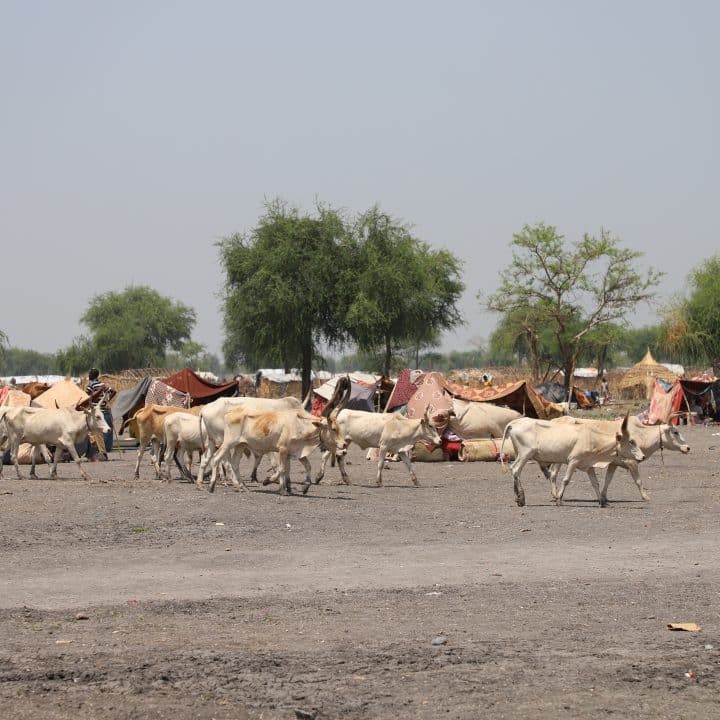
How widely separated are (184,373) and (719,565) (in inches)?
1006

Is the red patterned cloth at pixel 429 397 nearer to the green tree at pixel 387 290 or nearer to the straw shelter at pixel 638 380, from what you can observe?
the green tree at pixel 387 290

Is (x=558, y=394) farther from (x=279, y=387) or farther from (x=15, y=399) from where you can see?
(x=15, y=399)

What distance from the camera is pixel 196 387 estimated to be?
121 feet

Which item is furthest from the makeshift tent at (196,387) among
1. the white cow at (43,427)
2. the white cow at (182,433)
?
the white cow at (182,433)

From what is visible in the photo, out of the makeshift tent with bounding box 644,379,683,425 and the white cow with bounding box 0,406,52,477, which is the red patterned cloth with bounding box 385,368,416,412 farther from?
the white cow with bounding box 0,406,52,477

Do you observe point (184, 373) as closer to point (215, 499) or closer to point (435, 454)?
point (435, 454)

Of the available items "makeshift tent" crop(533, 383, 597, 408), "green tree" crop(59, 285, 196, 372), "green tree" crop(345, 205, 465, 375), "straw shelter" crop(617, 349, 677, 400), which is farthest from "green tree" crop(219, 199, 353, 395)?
"green tree" crop(59, 285, 196, 372)

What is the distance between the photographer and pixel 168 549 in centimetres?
1382

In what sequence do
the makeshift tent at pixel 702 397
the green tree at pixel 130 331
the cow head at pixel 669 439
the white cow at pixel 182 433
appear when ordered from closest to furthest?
the cow head at pixel 669 439 → the white cow at pixel 182 433 → the makeshift tent at pixel 702 397 → the green tree at pixel 130 331

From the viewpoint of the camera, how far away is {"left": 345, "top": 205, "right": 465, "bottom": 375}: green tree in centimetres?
5125

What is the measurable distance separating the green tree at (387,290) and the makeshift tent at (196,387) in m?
13.6

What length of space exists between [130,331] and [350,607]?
10332 cm

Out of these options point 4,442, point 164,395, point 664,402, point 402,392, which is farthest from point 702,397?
point 4,442

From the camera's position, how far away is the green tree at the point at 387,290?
5125cm
